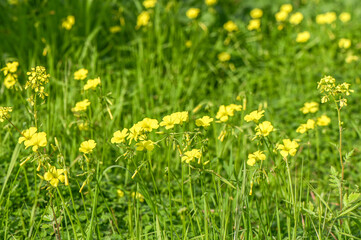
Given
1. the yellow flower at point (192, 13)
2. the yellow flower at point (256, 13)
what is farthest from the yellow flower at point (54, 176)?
the yellow flower at point (256, 13)

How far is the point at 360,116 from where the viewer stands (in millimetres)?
3074

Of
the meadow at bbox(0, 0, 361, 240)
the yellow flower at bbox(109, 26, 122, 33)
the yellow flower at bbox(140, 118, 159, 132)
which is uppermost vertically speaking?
the yellow flower at bbox(109, 26, 122, 33)

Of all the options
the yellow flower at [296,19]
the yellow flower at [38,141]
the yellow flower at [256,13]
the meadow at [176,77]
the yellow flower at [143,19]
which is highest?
the yellow flower at [256,13]

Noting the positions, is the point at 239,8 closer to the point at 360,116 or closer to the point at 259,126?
the point at 360,116

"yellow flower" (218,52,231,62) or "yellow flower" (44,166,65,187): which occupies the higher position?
"yellow flower" (218,52,231,62)

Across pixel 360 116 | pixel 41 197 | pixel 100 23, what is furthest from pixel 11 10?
pixel 360 116

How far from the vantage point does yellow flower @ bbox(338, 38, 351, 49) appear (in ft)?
12.1

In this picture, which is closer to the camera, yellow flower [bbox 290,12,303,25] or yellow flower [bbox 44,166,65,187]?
yellow flower [bbox 44,166,65,187]

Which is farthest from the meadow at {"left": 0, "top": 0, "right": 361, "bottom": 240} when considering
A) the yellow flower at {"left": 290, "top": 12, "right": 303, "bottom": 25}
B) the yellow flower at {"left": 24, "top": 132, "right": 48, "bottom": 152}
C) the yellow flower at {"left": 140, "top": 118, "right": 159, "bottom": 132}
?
the yellow flower at {"left": 24, "top": 132, "right": 48, "bottom": 152}

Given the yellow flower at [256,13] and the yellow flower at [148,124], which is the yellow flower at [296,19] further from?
the yellow flower at [148,124]

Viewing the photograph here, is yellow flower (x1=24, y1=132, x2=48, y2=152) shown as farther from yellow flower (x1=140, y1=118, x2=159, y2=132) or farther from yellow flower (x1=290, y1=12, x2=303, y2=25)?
yellow flower (x1=290, y1=12, x2=303, y2=25)

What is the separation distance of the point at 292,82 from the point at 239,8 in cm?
127

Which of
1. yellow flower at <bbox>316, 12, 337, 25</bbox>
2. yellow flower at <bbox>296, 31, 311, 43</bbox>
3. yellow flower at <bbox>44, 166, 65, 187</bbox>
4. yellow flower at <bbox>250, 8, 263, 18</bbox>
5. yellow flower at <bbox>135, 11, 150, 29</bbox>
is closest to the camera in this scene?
yellow flower at <bbox>44, 166, 65, 187</bbox>

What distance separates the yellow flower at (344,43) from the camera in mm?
3686
